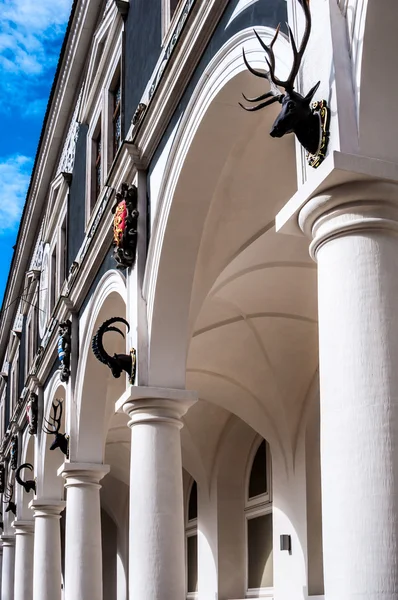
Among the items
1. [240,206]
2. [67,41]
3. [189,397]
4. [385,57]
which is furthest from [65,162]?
[385,57]

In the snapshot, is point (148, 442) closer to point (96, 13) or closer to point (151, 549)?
point (151, 549)

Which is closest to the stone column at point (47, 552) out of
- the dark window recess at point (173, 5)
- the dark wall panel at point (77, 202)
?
the dark wall panel at point (77, 202)

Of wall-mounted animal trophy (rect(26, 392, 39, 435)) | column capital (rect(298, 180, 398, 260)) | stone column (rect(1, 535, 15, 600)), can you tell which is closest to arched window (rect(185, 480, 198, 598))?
wall-mounted animal trophy (rect(26, 392, 39, 435))

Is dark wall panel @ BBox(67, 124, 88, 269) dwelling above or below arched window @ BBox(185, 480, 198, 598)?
above

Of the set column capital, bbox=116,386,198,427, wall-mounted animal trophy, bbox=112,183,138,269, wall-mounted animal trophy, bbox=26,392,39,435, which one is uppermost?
wall-mounted animal trophy, bbox=112,183,138,269

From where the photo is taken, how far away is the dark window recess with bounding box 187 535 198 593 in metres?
22.3

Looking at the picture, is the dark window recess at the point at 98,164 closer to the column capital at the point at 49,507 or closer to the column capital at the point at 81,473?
the column capital at the point at 81,473

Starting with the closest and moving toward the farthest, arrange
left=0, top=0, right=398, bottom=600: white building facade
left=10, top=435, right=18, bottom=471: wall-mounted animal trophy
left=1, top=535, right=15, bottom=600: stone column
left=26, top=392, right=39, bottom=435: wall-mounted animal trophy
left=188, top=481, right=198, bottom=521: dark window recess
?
left=0, top=0, right=398, bottom=600: white building facade
left=26, top=392, right=39, bottom=435: wall-mounted animal trophy
left=188, top=481, right=198, bottom=521: dark window recess
left=10, top=435, right=18, bottom=471: wall-mounted animal trophy
left=1, top=535, right=15, bottom=600: stone column

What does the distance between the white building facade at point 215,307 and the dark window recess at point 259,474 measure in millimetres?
72

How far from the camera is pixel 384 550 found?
4.51m

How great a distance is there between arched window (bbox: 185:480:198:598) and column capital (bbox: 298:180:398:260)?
17.8 metres

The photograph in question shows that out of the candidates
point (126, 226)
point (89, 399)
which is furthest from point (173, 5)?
point (89, 399)

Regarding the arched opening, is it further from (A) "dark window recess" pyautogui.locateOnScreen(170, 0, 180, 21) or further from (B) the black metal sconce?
(A) "dark window recess" pyautogui.locateOnScreen(170, 0, 180, 21)

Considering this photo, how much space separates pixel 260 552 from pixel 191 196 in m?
11.2
